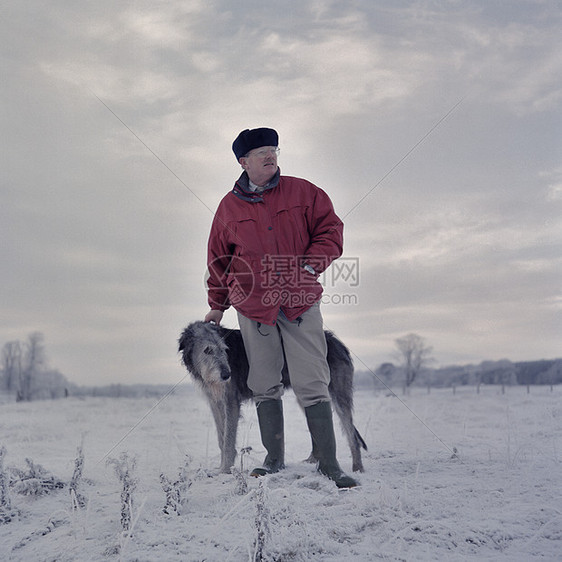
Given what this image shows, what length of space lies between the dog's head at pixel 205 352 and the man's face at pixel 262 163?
149cm

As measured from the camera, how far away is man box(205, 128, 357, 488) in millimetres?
4379

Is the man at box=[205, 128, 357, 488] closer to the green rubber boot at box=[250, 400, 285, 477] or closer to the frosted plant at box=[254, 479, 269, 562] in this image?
the green rubber boot at box=[250, 400, 285, 477]

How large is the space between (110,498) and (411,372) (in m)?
15.5

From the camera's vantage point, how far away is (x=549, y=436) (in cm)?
593

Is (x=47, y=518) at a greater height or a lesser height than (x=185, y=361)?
lesser

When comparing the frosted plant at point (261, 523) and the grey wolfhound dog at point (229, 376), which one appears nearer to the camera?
the frosted plant at point (261, 523)

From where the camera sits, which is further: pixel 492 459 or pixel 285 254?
pixel 492 459

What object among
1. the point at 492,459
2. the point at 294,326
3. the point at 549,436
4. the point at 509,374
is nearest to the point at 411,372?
the point at 509,374

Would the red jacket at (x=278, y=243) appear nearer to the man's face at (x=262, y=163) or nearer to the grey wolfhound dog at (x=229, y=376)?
the man's face at (x=262, y=163)

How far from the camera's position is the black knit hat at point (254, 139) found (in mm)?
4547

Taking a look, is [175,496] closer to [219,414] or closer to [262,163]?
[219,414]

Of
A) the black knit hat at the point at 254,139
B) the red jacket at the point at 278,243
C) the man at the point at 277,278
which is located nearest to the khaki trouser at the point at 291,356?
the man at the point at 277,278

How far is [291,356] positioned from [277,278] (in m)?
Result: 0.68

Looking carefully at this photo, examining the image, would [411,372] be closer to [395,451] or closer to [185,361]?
[395,451]
